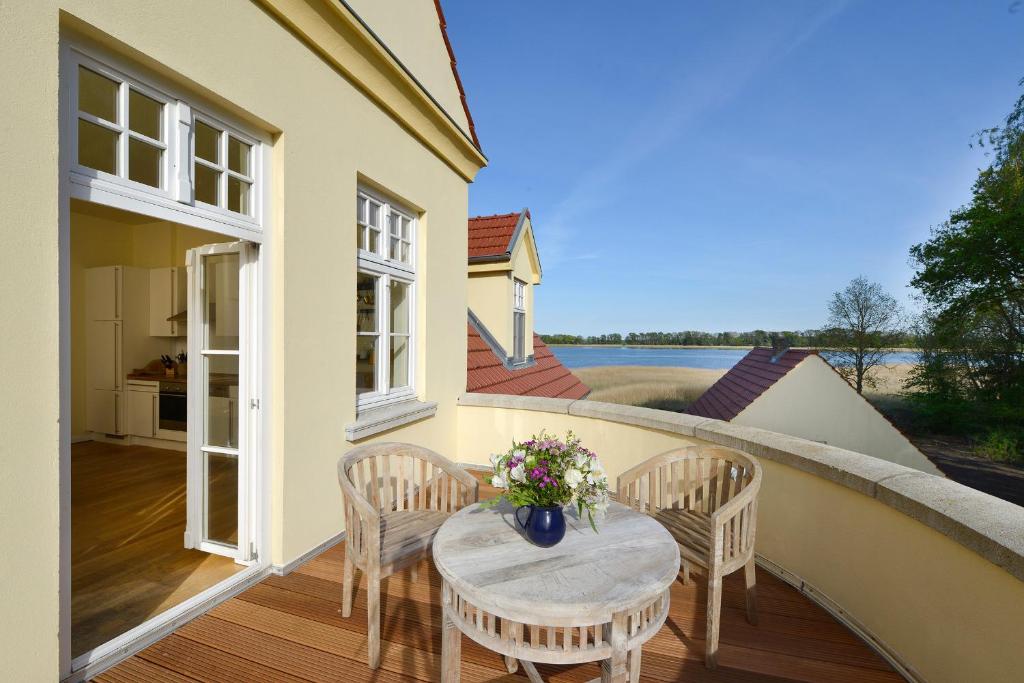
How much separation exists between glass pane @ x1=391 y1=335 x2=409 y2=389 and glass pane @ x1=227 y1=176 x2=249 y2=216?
1.87m

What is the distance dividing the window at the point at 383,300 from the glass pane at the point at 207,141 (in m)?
1.03

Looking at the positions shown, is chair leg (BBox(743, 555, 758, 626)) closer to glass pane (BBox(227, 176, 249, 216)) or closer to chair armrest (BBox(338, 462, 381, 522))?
chair armrest (BBox(338, 462, 381, 522))

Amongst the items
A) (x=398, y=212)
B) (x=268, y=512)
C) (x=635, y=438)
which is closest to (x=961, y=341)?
(x=635, y=438)

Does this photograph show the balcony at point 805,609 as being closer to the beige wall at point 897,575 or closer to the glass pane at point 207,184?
the beige wall at point 897,575

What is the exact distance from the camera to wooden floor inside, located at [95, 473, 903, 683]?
77.4 inches

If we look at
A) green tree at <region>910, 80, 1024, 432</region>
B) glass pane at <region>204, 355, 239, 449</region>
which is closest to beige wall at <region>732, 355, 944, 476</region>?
glass pane at <region>204, 355, 239, 449</region>

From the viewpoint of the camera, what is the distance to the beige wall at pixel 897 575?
5.21ft

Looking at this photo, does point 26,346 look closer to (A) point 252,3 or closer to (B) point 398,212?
(A) point 252,3

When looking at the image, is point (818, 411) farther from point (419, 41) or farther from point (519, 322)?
point (419, 41)

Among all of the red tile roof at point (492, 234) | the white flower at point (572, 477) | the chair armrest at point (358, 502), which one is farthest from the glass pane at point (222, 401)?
the red tile roof at point (492, 234)

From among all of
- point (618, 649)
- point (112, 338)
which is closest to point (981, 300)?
point (618, 649)

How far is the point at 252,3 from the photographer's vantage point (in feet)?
8.07

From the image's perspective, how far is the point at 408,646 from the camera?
2.16 meters

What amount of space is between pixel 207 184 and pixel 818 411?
958 cm
